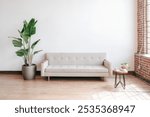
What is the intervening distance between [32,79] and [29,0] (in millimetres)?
2481

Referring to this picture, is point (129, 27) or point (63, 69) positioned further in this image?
point (129, 27)

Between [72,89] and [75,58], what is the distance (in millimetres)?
1619

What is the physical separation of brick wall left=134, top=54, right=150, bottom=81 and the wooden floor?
0.67ft

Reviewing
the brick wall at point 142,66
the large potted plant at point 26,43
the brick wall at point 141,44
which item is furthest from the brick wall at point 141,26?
the large potted plant at point 26,43

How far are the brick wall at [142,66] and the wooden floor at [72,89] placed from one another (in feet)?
0.67

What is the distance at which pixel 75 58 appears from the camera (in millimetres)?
6250

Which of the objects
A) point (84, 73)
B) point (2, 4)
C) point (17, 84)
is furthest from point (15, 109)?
point (2, 4)

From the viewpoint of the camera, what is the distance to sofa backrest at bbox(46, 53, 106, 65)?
6.23m

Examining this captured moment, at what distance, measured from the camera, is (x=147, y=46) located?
19.2 ft

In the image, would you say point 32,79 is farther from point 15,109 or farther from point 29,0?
point 15,109

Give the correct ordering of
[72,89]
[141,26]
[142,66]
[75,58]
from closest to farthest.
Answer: [72,89], [142,66], [141,26], [75,58]

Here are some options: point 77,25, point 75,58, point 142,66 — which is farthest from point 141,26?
point 75,58

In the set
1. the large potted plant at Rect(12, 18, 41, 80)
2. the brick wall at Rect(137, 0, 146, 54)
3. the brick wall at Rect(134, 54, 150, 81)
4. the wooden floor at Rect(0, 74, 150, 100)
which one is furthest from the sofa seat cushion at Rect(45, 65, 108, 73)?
the brick wall at Rect(137, 0, 146, 54)

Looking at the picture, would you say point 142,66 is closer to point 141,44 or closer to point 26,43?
point 141,44
